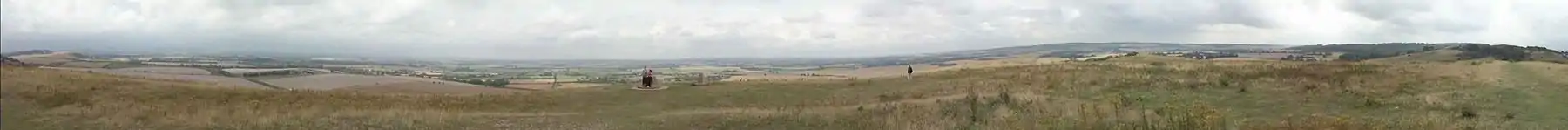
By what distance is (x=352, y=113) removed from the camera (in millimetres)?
5875

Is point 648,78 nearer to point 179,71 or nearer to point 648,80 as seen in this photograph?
point 648,80

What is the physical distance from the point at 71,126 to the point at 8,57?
750 mm

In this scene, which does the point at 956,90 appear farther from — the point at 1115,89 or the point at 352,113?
the point at 352,113

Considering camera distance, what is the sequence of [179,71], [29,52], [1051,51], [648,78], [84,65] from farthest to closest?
[1051,51]
[648,78]
[179,71]
[84,65]
[29,52]

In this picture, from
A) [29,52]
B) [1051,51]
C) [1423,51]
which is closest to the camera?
[29,52]

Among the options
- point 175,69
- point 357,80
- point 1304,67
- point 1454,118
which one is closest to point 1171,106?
point 1304,67

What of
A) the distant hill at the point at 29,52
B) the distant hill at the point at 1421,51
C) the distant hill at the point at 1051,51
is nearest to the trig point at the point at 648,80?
the distant hill at the point at 1051,51

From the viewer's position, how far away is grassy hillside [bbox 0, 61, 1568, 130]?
5.78 meters

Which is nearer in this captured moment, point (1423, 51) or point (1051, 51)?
point (1051, 51)

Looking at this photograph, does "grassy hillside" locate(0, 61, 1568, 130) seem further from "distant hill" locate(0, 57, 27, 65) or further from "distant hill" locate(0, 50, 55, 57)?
"distant hill" locate(0, 57, 27, 65)

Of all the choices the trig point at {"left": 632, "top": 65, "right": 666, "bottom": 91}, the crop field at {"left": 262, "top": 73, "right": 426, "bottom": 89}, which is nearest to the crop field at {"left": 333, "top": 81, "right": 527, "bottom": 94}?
the crop field at {"left": 262, "top": 73, "right": 426, "bottom": 89}

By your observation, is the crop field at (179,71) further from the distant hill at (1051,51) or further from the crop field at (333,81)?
the distant hill at (1051,51)

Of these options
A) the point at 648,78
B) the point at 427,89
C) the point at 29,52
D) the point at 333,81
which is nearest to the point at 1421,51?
the point at 648,78

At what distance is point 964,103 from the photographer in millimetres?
6086
